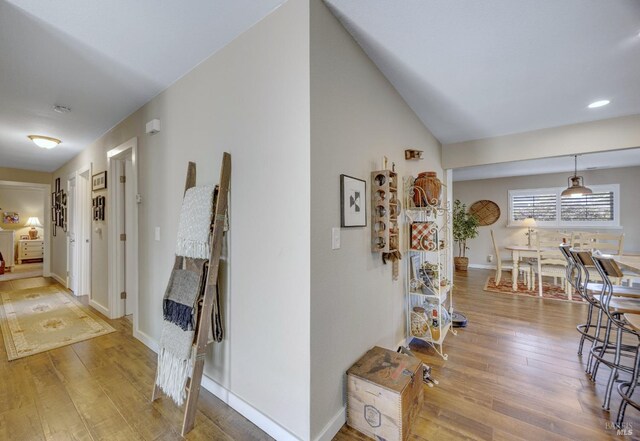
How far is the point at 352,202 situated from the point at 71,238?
215 inches

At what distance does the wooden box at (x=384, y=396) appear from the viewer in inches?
56.0

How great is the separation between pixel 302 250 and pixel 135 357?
2.17 metres

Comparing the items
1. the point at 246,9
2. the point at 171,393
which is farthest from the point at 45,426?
the point at 246,9

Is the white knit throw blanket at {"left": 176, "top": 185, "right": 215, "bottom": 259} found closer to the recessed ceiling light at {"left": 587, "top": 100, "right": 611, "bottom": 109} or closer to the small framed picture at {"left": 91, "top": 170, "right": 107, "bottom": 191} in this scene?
the small framed picture at {"left": 91, "top": 170, "right": 107, "bottom": 191}

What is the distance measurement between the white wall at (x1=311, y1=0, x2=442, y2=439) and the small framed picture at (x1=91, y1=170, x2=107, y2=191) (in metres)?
3.32

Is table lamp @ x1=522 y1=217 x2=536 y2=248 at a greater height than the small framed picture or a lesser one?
lesser

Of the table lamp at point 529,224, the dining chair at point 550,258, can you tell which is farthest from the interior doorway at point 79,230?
the table lamp at point 529,224

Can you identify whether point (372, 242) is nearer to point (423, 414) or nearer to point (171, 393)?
point (423, 414)

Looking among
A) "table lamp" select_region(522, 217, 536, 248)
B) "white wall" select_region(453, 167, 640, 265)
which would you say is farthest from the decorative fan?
"table lamp" select_region(522, 217, 536, 248)

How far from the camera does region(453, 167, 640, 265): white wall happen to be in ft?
17.5

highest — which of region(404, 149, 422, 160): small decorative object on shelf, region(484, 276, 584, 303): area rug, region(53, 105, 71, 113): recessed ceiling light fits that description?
region(53, 105, 71, 113): recessed ceiling light

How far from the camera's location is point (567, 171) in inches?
230

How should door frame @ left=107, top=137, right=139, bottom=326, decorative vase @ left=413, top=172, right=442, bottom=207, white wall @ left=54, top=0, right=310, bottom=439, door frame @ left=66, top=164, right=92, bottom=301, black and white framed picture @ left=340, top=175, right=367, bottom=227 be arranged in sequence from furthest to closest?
1. door frame @ left=66, top=164, right=92, bottom=301
2. door frame @ left=107, top=137, right=139, bottom=326
3. decorative vase @ left=413, top=172, right=442, bottom=207
4. black and white framed picture @ left=340, top=175, right=367, bottom=227
5. white wall @ left=54, top=0, right=310, bottom=439

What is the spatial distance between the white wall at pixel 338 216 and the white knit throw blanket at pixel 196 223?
2.60 ft
